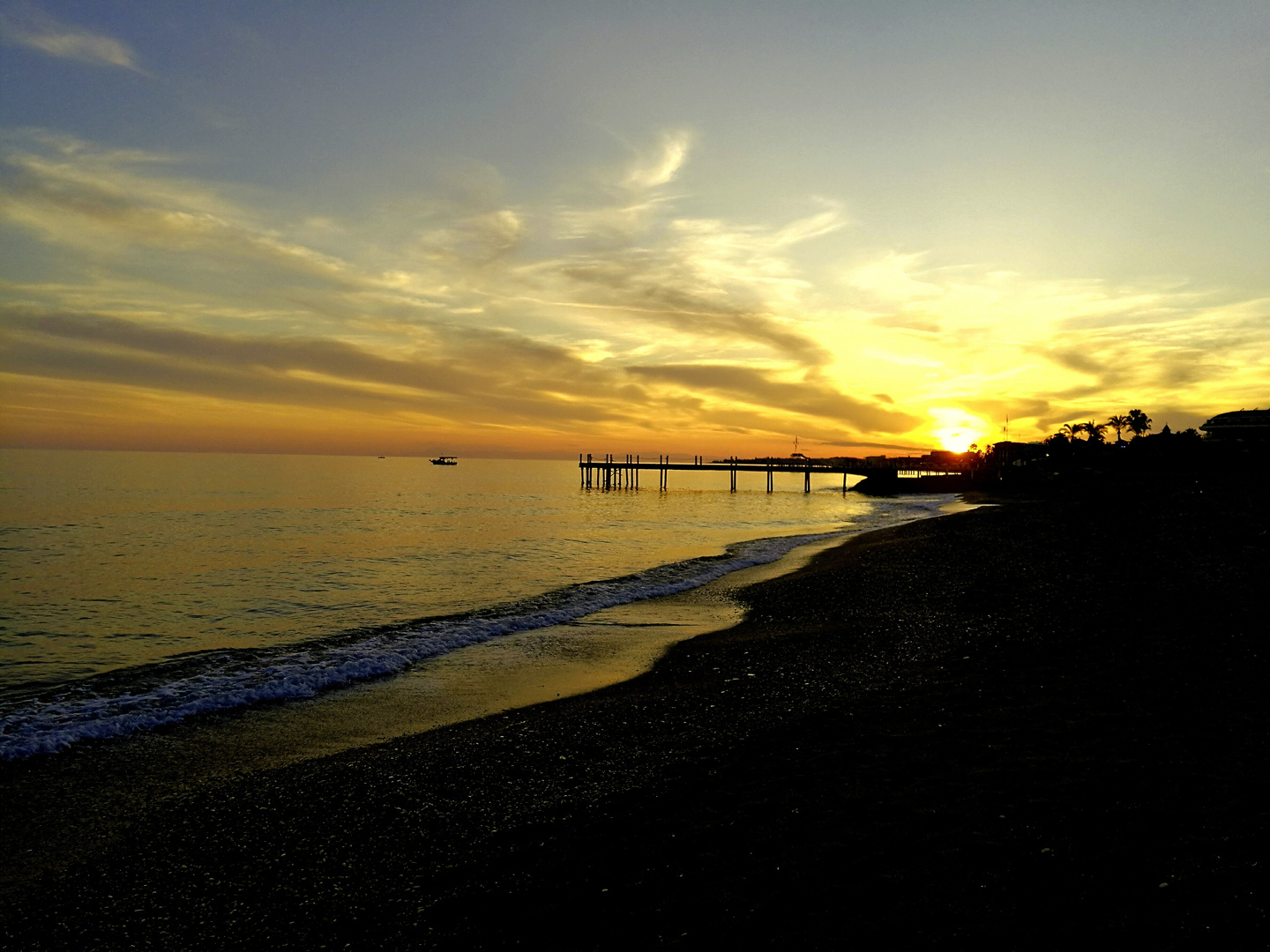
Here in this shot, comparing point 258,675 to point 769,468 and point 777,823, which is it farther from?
point 769,468

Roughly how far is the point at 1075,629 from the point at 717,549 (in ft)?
87.0

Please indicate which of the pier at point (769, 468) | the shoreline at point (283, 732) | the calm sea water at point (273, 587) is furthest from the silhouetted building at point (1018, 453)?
the shoreline at point (283, 732)

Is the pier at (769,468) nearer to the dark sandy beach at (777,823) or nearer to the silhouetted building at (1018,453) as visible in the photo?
the silhouetted building at (1018,453)

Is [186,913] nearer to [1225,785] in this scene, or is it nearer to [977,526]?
[1225,785]

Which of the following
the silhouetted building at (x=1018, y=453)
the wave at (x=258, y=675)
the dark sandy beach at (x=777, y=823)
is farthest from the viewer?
the silhouetted building at (x=1018, y=453)

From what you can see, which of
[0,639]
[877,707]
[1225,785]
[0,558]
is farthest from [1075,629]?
[0,558]

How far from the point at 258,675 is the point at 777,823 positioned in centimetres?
1260

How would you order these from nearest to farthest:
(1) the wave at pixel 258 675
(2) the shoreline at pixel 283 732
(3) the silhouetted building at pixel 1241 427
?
(2) the shoreline at pixel 283 732 < (1) the wave at pixel 258 675 < (3) the silhouetted building at pixel 1241 427

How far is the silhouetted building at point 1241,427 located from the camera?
79688 millimetres

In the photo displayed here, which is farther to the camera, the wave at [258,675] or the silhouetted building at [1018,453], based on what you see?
the silhouetted building at [1018,453]

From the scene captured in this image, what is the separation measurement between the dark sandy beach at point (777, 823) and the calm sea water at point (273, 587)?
6.00m

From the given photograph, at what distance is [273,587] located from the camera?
89.4 feet

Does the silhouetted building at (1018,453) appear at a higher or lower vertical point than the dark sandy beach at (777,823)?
higher

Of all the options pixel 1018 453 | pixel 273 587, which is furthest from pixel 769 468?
pixel 273 587
